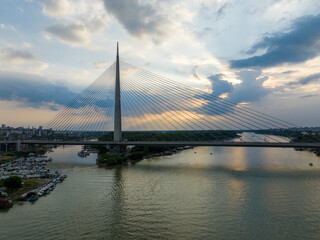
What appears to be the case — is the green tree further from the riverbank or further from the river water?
the riverbank

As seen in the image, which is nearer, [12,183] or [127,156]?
[12,183]

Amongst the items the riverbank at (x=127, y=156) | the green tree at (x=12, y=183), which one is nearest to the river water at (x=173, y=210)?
the green tree at (x=12, y=183)

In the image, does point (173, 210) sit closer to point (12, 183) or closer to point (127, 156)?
point (12, 183)

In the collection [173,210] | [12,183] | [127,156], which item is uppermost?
[127,156]

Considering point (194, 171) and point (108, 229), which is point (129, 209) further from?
point (194, 171)

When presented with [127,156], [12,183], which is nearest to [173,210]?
[12,183]

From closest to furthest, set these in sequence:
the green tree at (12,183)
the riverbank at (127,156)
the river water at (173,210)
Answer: the river water at (173,210)
the green tree at (12,183)
the riverbank at (127,156)

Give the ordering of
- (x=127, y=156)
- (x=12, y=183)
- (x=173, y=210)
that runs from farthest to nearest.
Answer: (x=127, y=156)
(x=12, y=183)
(x=173, y=210)

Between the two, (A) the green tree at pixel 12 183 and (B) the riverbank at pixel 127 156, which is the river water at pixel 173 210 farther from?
(B) the riverbank at pixel 127 156

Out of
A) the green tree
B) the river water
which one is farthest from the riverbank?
the green tree
